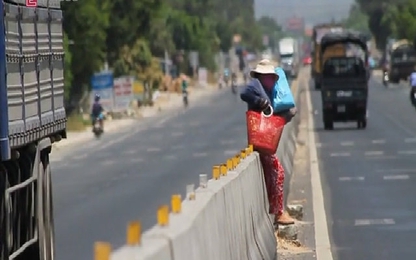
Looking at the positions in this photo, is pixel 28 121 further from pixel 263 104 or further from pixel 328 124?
pixel 328 124

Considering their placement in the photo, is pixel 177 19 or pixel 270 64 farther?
pixel 177 19

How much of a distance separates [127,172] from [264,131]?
1818 cm

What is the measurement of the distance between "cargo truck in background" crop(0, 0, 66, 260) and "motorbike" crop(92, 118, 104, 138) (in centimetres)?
3676

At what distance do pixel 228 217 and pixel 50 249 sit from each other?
9.01ft

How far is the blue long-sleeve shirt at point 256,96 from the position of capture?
1598 centimetres

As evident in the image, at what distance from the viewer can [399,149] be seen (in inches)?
1473

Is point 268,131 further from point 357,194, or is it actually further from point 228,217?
point 357,194

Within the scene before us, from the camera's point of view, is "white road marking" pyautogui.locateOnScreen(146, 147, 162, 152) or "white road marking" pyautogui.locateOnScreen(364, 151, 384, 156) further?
"white road marking" pyautogui.locateOnScreen(146, 147, 162, 152)

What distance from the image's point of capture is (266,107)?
52.4ft

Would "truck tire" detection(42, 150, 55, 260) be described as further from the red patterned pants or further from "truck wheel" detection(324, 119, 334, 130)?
"truck wheel" detection(324, 119, 334, 130)

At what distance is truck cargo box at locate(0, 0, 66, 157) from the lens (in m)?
11.9

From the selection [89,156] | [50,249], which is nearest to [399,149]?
[89,156]

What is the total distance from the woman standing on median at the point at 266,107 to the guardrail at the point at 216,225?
34 cm

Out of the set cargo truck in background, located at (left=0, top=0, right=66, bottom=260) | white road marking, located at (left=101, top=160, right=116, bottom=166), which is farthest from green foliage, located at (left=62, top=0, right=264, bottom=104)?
cargo truck in background, located at (left=0, top=0, right=66, bottom=260)
